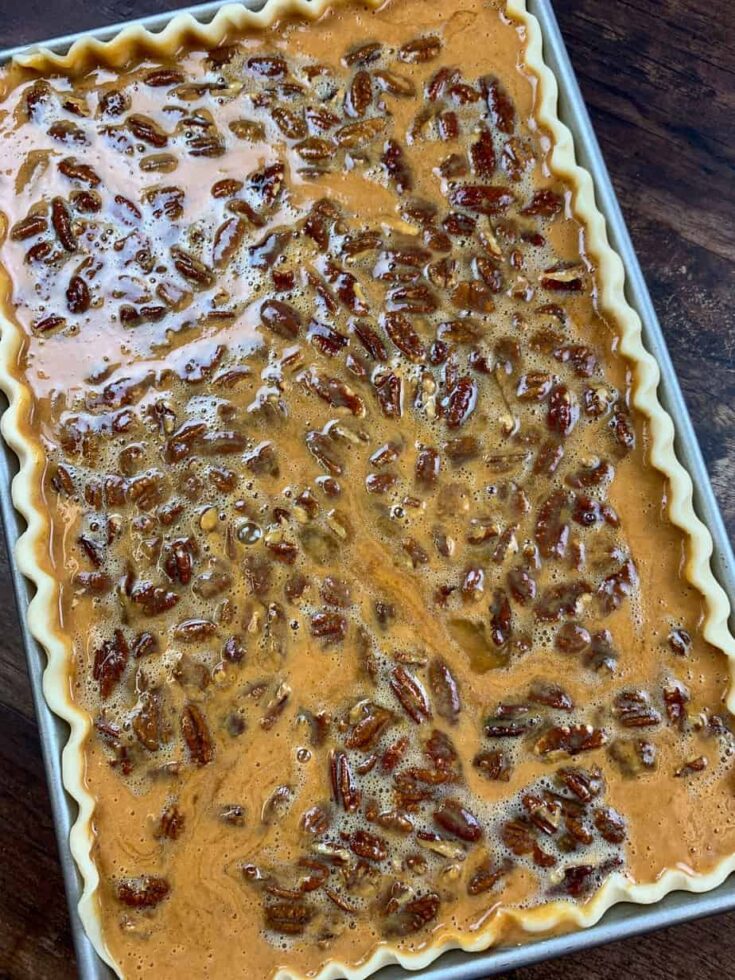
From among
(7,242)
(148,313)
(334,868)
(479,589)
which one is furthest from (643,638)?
(7,242)

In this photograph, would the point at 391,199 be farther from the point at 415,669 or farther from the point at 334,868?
the point at 334,868

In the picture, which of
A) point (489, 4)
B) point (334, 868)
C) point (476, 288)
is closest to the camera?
point (334, 868)

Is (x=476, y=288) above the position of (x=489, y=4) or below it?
below

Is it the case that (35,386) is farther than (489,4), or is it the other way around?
(489,4)

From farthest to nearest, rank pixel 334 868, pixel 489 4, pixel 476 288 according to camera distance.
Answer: pixel 489 4, pixel 476 288, pixel 334 868

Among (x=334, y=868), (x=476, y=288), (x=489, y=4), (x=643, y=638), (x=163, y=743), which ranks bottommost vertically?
(x=334, y=868)

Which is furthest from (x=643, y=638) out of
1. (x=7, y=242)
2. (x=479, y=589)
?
(x=7, y=242)
